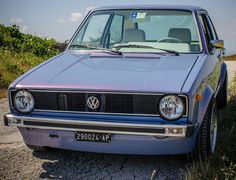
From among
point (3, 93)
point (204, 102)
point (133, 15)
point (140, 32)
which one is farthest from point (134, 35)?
point (3, 93)

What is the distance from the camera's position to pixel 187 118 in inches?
152

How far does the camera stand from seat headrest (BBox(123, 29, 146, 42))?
215 inches

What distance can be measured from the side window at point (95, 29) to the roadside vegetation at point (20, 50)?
15.1 ft

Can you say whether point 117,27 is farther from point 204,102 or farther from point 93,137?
point 93,137

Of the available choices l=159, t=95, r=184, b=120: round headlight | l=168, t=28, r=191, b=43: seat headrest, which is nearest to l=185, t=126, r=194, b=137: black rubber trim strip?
l=159, t=95, r=184, b=120: round headlight

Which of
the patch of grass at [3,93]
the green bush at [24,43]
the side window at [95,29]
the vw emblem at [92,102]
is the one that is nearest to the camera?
the vw emblem at [92,102]

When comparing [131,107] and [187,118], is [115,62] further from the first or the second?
[187,118]

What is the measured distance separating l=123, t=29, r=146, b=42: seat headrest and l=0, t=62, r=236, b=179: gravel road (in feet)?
5.11

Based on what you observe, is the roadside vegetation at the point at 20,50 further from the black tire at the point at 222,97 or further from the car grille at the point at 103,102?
the car grille at the point at 103,102

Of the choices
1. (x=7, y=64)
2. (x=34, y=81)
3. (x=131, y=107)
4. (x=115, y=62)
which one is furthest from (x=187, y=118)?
(x=7, y=64)

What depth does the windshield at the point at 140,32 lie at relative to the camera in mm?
5215

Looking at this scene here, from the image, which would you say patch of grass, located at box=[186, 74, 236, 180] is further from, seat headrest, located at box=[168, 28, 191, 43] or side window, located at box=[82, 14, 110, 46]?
side window, located at box=[82, 14, 110, 46]

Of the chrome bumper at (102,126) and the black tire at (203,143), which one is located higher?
the chrome bumper at (102,126)

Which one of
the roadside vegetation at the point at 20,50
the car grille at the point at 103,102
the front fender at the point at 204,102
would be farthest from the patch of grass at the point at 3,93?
the front fender at the point at 204,102
